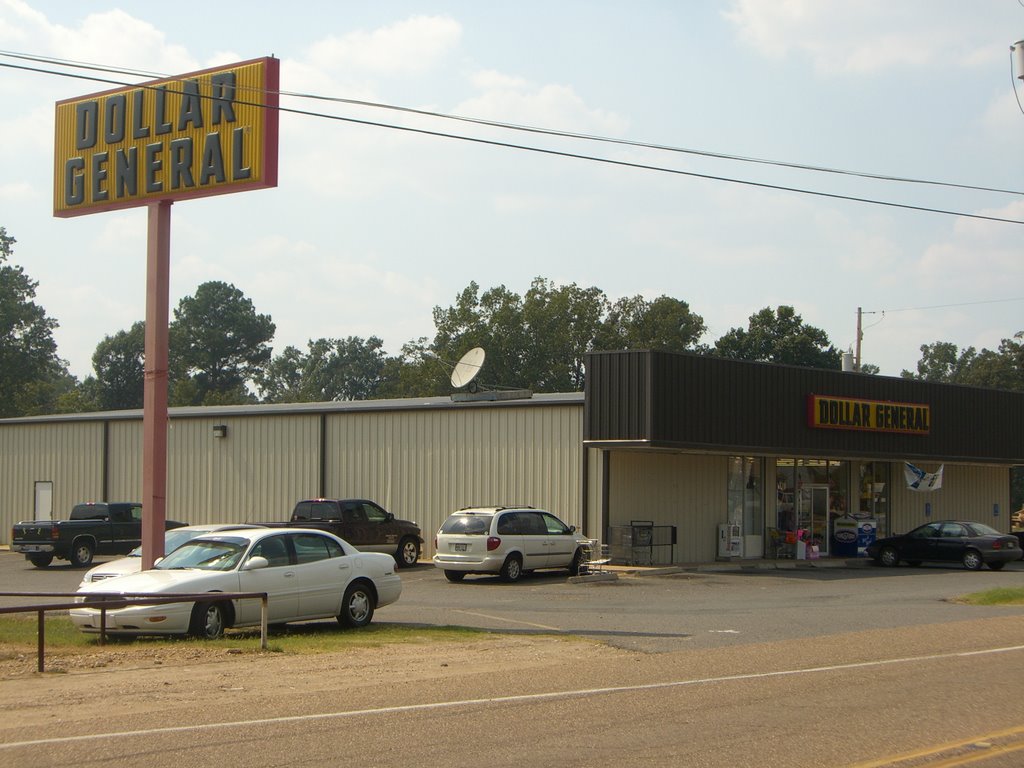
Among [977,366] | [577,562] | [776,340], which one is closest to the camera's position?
[577,562]

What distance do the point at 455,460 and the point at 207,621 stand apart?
18248 millimetres

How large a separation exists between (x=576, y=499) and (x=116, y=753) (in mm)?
Answer: 22985

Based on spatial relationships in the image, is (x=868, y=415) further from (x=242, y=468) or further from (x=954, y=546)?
(x=242, y=468)

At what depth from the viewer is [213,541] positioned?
54.9 feet

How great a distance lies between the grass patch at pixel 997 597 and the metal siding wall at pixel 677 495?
946 centimetres

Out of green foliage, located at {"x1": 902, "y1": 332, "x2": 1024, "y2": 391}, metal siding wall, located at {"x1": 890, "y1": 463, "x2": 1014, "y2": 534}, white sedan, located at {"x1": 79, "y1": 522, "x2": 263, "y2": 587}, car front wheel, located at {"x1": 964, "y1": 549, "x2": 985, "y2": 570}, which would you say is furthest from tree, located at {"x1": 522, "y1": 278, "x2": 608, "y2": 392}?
white sedan, located at {"x1": 79, "y1": 522, "x2": 263, "y2": 587}

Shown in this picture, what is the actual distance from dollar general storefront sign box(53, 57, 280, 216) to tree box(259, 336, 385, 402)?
105 meters

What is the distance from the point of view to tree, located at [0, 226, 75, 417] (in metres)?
86.2

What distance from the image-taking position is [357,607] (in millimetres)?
17312

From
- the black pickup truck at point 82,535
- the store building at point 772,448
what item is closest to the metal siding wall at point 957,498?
the store building at point 772,448

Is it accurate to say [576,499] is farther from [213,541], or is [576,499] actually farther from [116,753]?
[116,753]

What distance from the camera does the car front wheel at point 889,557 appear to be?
34.5 meters

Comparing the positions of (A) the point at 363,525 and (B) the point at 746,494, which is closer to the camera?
(A) the point at 363,525

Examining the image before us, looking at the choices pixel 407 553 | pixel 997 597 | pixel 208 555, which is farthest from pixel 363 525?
pixel 997 597
